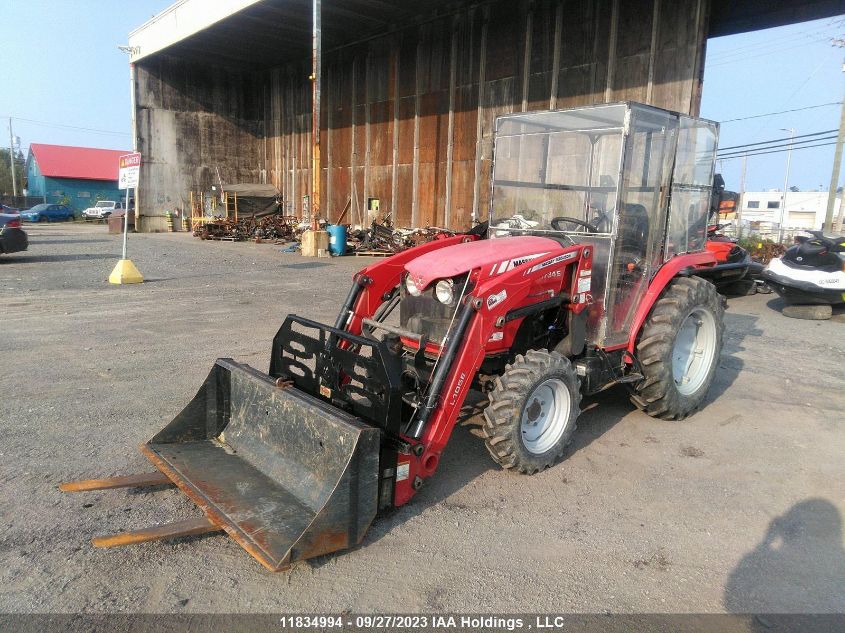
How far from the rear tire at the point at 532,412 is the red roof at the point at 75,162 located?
2070 inches

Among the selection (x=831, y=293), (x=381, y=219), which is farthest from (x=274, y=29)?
(x=831, y=293)

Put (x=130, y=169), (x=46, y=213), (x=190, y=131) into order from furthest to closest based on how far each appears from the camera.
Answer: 1. (x=46, y=213)
2. (x=190, y=131)
3. (x=130, y=169)

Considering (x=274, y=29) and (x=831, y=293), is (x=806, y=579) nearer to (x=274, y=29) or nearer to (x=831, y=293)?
(x=831, y=293)

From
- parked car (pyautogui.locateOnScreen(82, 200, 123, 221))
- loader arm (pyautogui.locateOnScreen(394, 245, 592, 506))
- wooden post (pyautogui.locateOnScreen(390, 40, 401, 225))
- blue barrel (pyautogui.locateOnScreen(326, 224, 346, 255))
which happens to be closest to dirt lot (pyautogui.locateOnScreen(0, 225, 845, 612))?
loader arm (pyautogui.locateOnScreen(394, 245, 592, 506))

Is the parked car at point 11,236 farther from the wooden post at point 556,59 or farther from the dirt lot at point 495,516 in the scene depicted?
the wooden post at point 556,59

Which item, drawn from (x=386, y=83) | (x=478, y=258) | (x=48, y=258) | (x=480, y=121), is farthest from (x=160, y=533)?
(x=386, y=83)

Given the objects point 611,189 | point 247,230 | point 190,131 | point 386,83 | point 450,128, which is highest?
point 386,83

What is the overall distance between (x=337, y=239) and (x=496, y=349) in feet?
50.1

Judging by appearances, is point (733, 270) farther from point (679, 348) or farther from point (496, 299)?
point (496, 299)

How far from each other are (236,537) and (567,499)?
79.9 inches

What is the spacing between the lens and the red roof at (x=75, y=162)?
162ft

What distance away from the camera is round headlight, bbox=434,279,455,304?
12.8 ft

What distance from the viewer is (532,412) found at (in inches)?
158

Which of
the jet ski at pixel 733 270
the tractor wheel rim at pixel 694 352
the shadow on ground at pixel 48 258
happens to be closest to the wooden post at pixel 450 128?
the jet ski at pixel 733 270
